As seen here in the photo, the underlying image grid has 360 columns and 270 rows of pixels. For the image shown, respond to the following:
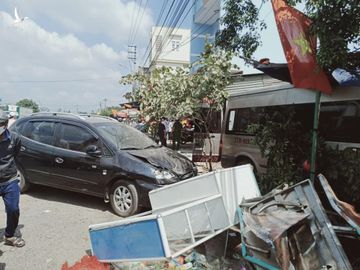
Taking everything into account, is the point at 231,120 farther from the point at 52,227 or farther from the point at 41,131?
the point at 52,227

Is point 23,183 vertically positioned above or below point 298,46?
below

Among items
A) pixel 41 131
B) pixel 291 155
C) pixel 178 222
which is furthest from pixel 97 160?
pixel 291 155

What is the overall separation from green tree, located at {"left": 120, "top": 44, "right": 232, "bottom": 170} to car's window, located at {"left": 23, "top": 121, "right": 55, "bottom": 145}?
9.34 ft

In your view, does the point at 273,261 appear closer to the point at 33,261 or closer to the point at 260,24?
the point at 33,261

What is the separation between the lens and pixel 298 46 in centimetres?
504

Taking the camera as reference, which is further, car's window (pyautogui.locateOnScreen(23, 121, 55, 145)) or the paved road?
car's window (pyautogui.locateOnScreen(23, 121, 55, 145))

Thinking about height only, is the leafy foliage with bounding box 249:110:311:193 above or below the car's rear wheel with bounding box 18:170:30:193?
above

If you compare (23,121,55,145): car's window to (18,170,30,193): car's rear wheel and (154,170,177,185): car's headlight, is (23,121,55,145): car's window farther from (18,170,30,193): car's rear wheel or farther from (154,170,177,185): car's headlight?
(154,170,177,185): car's headlight

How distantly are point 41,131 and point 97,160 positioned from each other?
5.55 feet

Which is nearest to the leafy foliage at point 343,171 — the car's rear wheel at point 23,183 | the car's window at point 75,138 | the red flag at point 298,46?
the red flag at point 298,46

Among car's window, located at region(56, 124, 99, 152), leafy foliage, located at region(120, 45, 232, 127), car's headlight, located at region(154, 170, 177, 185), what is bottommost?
car's headlight, located at region(154, 170, 177, 185)

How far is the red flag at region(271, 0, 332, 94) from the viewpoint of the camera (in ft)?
16.5

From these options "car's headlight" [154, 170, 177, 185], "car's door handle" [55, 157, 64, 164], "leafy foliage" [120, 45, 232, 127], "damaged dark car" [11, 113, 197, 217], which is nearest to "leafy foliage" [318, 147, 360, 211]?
"damaged dark car" [11, 113, 197, 217]

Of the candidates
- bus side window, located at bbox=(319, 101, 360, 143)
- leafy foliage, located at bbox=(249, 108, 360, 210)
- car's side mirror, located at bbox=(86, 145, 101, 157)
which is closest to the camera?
leafy foliage, located at bbox=(249, 108, 360, 210)
